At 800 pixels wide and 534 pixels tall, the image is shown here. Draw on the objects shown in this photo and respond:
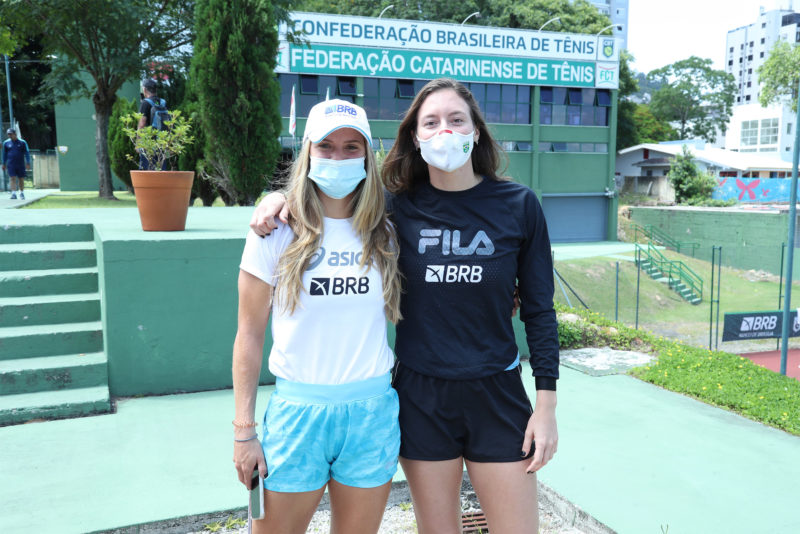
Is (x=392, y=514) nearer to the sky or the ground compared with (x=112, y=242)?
nearer to the ground

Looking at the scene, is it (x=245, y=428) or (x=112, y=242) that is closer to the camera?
(x=245, y=428)

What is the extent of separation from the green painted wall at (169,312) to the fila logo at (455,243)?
3.23 metres

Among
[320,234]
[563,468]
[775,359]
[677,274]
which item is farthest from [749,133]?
[320,234]

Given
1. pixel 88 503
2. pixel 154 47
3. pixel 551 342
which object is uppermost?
pixel 154 47

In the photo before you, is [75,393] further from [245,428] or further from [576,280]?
[576,280]

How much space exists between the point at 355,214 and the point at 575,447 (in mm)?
2807

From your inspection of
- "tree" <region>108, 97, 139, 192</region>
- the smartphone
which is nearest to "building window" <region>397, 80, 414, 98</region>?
"tree" <region>108, 97, 139, 192</region>

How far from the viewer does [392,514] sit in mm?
3371

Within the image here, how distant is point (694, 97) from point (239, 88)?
65914 millimetres

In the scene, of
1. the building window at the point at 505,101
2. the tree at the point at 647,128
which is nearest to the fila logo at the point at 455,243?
the building window at the point at 505,101

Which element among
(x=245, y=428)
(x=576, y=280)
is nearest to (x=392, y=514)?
(x=245, y=428)

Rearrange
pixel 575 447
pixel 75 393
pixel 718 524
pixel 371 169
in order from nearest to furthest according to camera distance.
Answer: pixel 371 169, pixel 718 524, pixel 575 447, pixel 75 393

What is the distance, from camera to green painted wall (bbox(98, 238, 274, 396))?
15.4 feet

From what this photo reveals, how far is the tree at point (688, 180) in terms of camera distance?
37.2 metres
